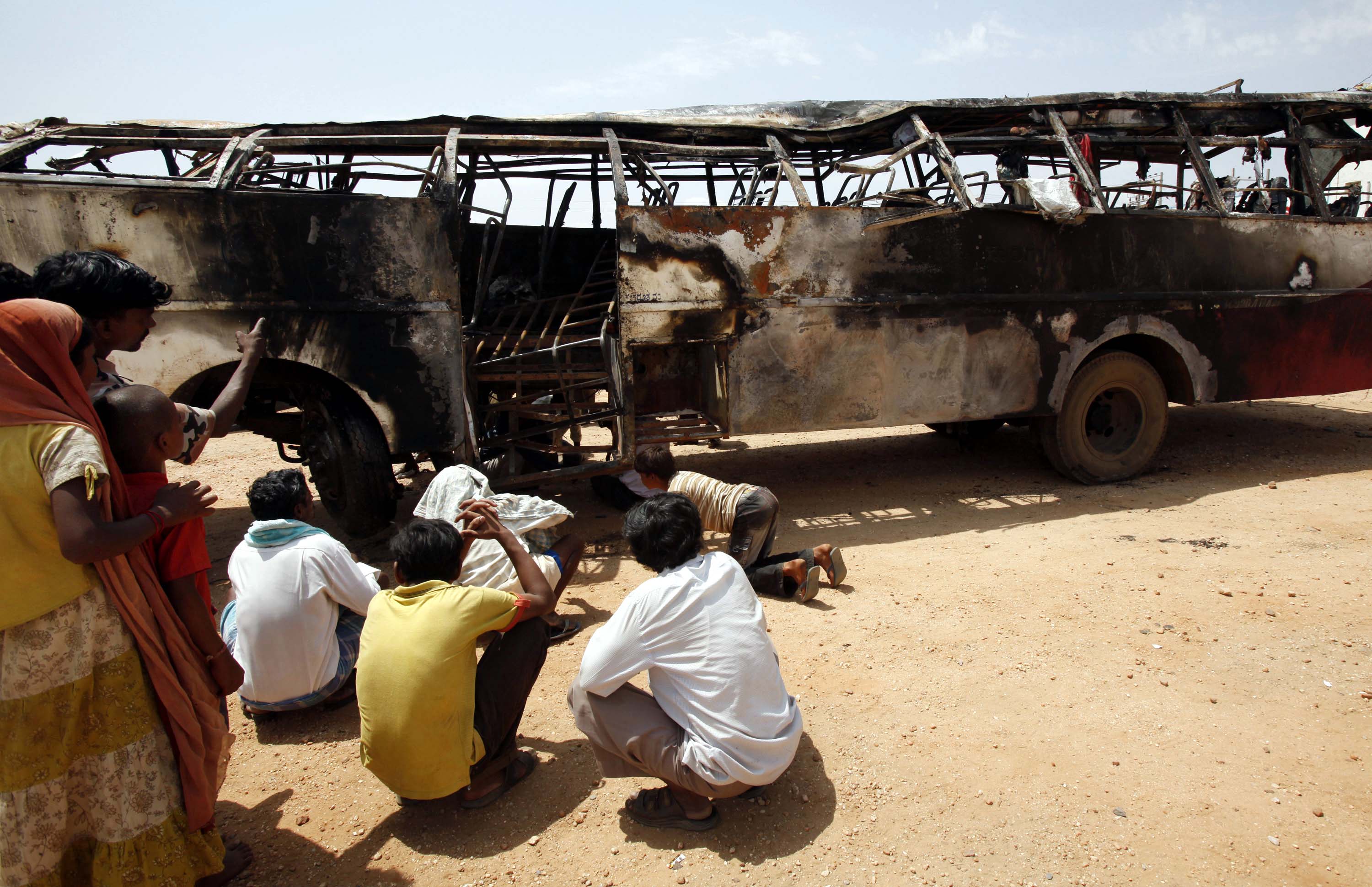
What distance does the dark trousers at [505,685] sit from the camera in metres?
2.57

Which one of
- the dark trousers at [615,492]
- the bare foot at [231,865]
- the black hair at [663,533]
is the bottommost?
the dark trousers at [615,492]

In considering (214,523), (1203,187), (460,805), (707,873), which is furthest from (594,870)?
(1203,187)

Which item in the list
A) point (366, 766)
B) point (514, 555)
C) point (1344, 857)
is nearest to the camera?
point (1344, 857)

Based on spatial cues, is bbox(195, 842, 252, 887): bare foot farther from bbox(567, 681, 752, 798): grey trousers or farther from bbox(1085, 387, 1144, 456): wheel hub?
bbox(1085, 387, 1144, 456): wheel hub

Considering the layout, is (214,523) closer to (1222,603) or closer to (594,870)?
(594,870)

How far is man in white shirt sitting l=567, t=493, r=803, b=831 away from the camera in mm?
2330

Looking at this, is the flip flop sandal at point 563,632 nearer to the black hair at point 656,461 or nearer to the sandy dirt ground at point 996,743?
the sandy dirt ground at point 996,743

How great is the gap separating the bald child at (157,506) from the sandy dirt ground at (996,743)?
0.80 metres

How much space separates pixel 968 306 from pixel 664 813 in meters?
4.54

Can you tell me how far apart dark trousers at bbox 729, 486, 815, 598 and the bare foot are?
2495mm

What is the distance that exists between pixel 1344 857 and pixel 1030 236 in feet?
15.2

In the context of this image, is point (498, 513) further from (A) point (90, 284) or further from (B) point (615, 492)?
(B) point (615, 492)

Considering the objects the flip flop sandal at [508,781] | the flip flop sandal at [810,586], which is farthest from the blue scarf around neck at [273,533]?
the flip flop sandal at [810,586]

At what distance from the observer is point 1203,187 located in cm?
647
